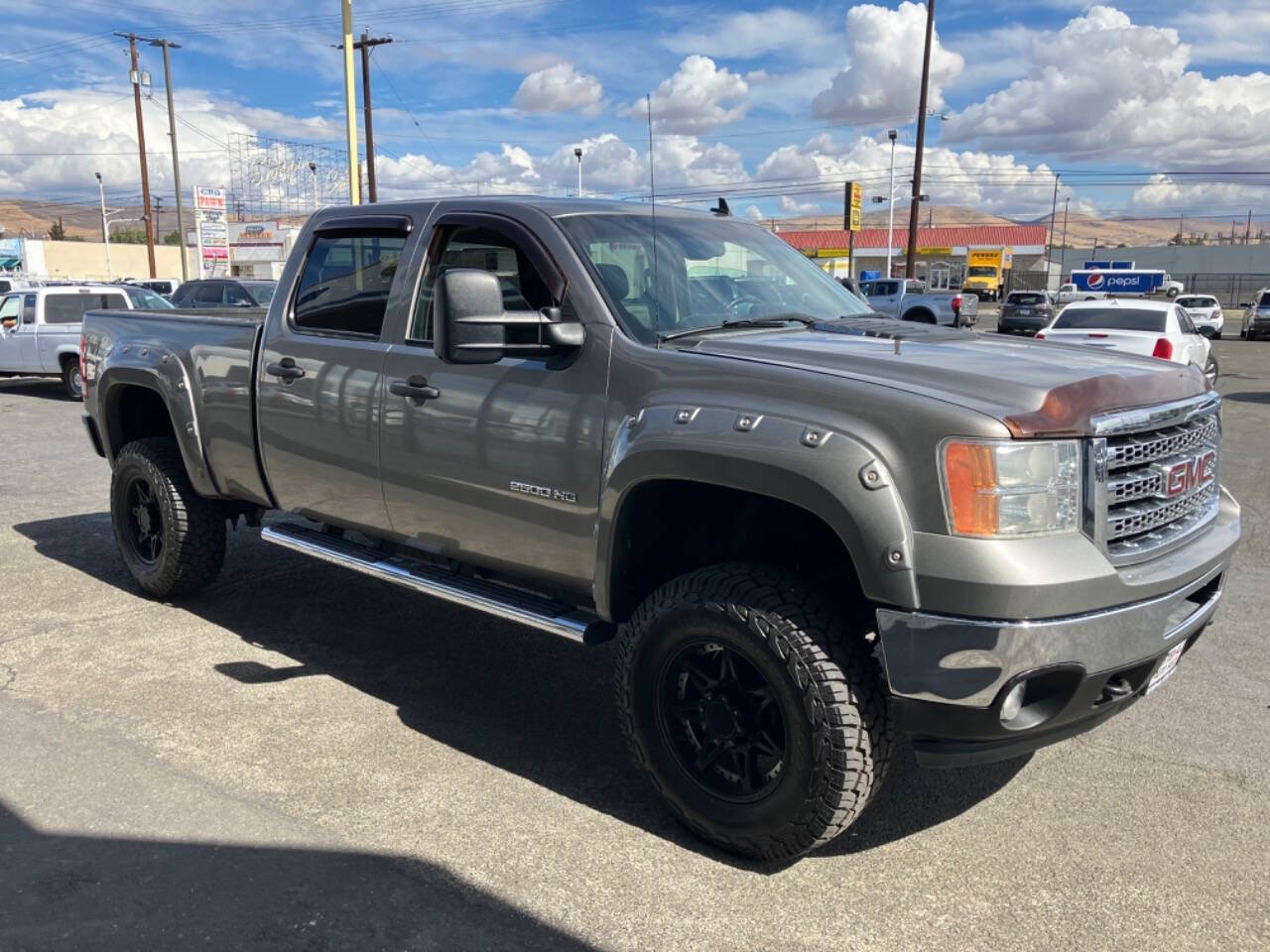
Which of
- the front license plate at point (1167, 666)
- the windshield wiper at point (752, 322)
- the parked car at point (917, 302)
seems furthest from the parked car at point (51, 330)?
the parked car at point (917, 302)

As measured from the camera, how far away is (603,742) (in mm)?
4062

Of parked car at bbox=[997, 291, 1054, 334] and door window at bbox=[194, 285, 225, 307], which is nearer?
door window at bbox=[194, 285, 225, 307]

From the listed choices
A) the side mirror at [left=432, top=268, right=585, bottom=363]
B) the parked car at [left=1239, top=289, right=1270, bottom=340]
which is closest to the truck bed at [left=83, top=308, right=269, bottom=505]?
the side mirror at [left=432, top=268, right=585, bottom=363]

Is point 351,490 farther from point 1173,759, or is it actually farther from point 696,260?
point 1173,759

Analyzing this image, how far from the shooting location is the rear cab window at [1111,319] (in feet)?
46.1

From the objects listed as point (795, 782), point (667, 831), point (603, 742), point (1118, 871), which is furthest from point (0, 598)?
point (1118, 871)

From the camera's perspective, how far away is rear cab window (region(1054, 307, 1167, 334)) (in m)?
14.0

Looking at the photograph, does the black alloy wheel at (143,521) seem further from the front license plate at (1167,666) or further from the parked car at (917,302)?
the parked car at (917,302)

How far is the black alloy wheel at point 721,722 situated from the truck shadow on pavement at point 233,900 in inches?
27.0

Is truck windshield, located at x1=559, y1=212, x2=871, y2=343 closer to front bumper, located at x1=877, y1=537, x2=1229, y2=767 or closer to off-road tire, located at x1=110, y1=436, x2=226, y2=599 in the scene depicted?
front bumper, located at x1=877, y1=537, x2=1229, y2=767

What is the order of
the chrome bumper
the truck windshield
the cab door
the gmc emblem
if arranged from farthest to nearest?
the truck windshield
the cab door
the gmc emblem
the chrome bumper

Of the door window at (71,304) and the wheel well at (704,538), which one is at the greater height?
the door window at (71,304)

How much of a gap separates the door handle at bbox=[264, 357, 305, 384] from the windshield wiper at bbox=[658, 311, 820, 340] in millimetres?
1852

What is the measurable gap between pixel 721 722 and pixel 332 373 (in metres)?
2.27
